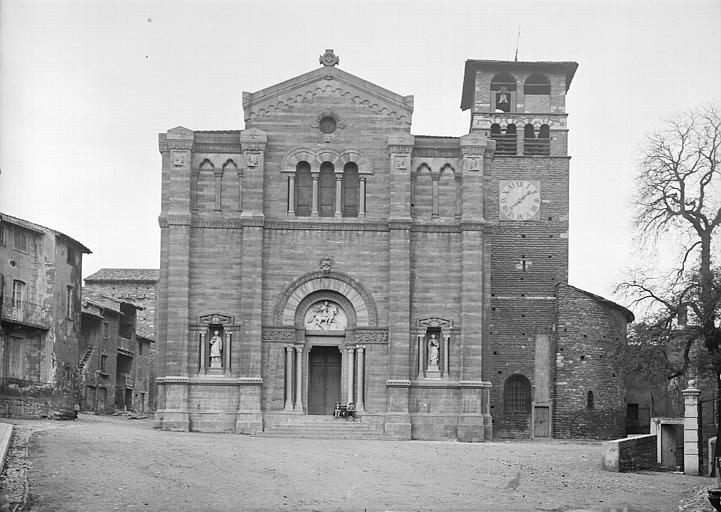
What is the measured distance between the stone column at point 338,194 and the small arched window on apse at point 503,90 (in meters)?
13.7

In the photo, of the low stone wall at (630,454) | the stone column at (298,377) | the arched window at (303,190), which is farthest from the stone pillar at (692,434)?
the arched window at (303,190)

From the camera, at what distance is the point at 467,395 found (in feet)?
143

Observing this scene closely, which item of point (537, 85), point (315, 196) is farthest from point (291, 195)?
point (537, 85)

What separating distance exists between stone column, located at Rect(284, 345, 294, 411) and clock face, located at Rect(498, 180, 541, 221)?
14.6 m

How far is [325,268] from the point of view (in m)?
44.5

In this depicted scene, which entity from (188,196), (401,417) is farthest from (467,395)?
(188,196)

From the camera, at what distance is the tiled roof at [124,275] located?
84.0m

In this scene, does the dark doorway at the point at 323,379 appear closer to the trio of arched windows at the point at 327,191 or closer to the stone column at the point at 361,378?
the stone column at the point at 361,378

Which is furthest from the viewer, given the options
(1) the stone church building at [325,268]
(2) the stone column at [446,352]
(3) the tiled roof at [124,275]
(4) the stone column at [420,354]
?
(3) the tiled roof at [124,275]

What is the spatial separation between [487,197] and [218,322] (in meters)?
11.8

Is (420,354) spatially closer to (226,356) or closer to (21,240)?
(226,356)

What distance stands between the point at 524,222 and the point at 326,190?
40.8 ft

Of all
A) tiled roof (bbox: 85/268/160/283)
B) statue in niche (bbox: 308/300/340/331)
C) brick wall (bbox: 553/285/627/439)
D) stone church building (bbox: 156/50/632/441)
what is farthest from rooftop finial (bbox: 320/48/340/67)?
tiled roof (bbox: 85/268/160/283)

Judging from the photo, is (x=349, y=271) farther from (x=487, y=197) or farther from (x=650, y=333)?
(x=650, y=333)
